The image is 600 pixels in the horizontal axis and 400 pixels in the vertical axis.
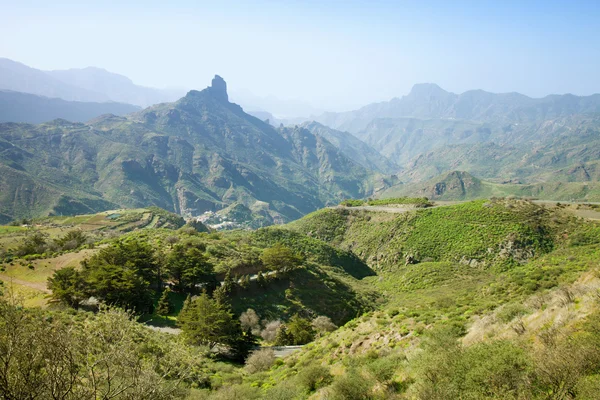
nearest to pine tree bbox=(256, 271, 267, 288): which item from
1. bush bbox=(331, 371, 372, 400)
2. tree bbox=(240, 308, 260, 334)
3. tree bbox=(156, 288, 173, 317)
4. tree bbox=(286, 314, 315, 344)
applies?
tree bbox=(240, 308, 260, 334)

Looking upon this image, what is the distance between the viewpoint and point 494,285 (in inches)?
1053

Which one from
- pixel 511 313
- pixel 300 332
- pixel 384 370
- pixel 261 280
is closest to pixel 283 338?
pixel 300 332

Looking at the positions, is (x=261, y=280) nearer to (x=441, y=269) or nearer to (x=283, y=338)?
(x=283, y=338)

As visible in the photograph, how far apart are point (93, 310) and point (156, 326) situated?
21.6 ft

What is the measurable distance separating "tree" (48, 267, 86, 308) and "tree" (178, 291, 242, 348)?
12.0 m

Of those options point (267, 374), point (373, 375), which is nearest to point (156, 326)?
point (267, 374)

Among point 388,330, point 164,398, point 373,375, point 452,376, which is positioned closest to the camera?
point 452,376

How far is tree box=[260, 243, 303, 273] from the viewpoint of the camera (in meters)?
45.2

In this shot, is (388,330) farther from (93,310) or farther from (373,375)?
(93,310)

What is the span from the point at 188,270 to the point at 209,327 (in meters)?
12.8

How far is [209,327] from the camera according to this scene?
2734 centimetres

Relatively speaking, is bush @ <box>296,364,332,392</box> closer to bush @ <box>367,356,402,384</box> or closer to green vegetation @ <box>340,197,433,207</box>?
bush @ <box>367,356,402,384</box>

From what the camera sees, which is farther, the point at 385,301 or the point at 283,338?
the point at 385,301

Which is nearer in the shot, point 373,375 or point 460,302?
point 373,375
